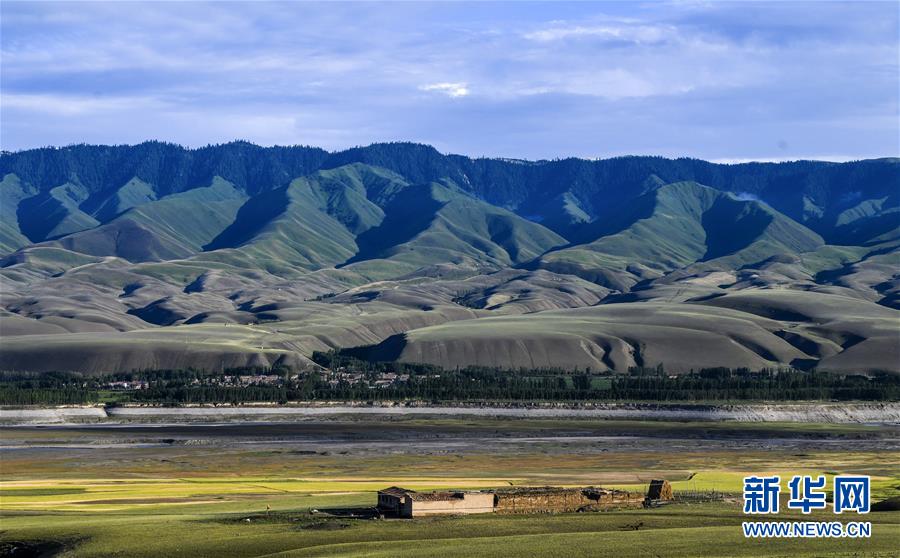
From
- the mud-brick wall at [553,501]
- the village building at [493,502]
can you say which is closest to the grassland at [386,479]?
the village building at [493,502]

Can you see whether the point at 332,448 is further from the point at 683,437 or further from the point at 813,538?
the point at 813,538

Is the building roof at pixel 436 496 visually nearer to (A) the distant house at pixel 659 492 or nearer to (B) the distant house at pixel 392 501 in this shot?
(B) the distant house at pixel 392 501

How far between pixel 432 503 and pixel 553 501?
767 centimetres

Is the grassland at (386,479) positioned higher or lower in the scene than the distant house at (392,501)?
lower

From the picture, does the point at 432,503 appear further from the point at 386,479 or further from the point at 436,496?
the point at 386,479

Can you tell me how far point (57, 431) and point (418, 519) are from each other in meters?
110

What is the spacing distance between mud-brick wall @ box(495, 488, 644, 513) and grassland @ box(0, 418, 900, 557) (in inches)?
105

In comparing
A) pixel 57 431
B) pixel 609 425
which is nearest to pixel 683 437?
pixel 609 425

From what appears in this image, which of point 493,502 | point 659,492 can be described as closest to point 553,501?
point 493,502

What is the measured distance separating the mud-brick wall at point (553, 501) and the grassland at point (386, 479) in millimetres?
2662

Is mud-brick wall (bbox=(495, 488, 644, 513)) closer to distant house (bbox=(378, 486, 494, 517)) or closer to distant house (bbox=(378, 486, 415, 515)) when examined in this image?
distant house (bbox=(378, 486, 494, 517))

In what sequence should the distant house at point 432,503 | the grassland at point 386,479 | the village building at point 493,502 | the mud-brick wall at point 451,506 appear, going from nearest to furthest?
the grassland at point 386,479, the mud-brick wall at point 451,506, the distant house at point 432,503, the village building at point 493,502

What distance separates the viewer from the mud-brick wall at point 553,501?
8469 centimetres

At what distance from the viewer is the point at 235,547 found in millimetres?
71812
